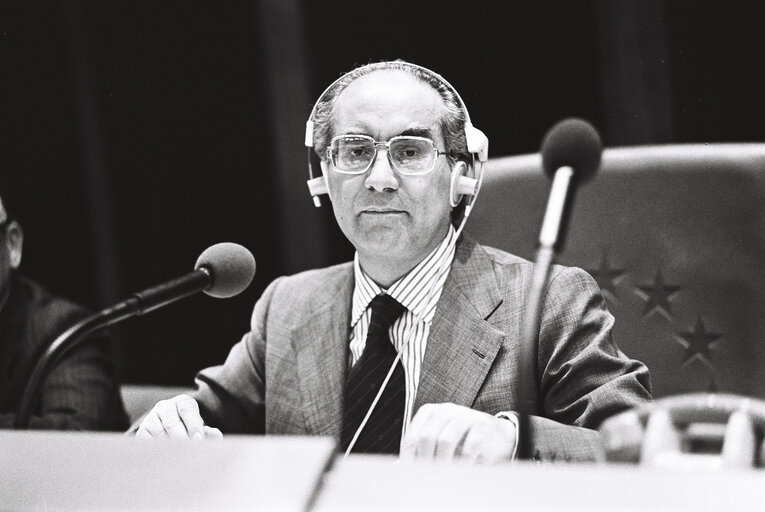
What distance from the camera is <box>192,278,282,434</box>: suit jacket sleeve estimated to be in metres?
Result: 1.42

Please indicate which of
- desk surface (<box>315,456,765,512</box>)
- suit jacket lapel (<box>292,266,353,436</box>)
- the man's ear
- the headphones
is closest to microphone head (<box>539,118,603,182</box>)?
the headphones

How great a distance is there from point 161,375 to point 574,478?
105 cm

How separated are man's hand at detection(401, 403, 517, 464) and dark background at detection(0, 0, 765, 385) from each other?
47 cm

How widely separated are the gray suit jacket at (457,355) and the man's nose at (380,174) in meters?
0.17

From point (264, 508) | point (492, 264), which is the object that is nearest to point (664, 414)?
point (264, 508)

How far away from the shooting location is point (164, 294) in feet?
3.89

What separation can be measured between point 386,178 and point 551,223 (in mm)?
510

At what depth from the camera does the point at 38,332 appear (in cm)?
158

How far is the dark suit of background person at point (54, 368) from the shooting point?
1.48m

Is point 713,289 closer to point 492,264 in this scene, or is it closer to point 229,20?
point 492,264

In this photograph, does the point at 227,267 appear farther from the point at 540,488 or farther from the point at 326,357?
the point at 540,488

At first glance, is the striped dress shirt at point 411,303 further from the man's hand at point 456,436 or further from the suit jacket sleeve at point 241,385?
the man's hand at point 456,436

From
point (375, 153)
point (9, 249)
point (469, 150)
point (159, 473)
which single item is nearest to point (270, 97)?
point (375, 153)

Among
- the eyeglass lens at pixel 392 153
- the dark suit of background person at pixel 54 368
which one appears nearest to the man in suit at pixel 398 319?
the eyeglass lens at pixel 392 153
